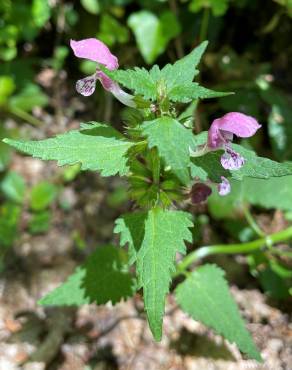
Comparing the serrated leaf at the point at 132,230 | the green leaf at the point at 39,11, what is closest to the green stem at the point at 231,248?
the serrated leaf at the point at 132,230

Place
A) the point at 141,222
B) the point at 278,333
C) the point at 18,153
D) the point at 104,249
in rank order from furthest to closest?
the point at 18,153 → the point at 278,333 → the point at 104,249 → the point at 141,222

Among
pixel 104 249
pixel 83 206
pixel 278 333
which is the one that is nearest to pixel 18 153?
pixel 83 206

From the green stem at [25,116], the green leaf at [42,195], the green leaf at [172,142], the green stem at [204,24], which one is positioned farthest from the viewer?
the green stem at [25,116]

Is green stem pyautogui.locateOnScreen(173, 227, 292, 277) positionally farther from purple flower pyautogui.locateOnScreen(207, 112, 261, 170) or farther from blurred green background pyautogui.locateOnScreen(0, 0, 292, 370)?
purple flower pyautogui.locateOnScreen(207, 112, 261, 170)

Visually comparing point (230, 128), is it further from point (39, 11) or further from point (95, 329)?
point (39, 11)

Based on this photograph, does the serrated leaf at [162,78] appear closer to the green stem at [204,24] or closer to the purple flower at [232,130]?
the purple flower at [232,130]

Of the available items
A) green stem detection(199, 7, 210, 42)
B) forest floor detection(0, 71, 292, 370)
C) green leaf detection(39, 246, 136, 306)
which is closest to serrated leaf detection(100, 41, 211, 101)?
green leaf detection(39, 246, 136, 306)

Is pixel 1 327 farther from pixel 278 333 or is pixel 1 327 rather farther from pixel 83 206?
pixel 278 333
